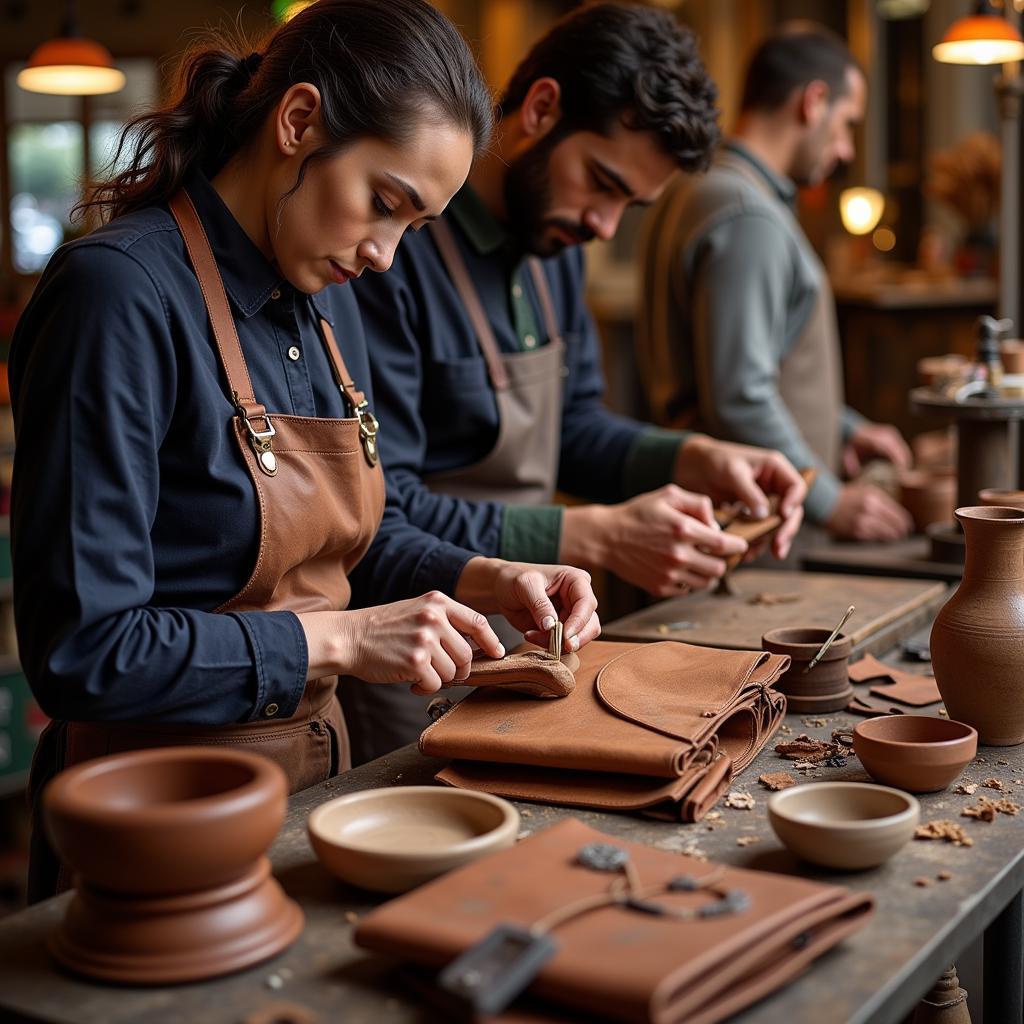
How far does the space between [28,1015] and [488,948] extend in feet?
1.45

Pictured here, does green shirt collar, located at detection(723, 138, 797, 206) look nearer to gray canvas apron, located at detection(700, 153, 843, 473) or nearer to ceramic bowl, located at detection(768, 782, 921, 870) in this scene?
gray canvas apron, located at detection(700, 153, 843, 473)

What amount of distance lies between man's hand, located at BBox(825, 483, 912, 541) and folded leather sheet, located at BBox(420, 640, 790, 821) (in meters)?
A: 1.70

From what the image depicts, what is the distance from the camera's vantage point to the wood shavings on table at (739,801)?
1760 mm

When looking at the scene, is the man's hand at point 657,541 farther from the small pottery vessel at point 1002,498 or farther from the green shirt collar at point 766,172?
the green shirt collar at point 766,172

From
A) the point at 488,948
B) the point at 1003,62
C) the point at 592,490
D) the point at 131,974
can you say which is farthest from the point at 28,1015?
the point at 1003,62

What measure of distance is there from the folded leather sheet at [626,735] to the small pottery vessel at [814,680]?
0.42 ft

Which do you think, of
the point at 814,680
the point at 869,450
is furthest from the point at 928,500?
the point at 814,680

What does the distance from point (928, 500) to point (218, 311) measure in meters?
2.46

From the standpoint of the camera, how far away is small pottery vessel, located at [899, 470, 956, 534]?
3.74 meters

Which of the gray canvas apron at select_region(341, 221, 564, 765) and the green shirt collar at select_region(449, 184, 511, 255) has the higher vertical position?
the green shirt collar at select_region(449, 184, 511, 255)

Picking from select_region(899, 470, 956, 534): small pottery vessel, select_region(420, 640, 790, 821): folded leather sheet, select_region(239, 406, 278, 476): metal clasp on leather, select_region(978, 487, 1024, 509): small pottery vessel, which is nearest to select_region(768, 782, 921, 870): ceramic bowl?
select_region(420, 640, 790, 821): folded leather sheet

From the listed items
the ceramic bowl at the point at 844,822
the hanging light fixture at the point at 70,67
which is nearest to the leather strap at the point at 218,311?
the ceramic bowl at the point at 844,822

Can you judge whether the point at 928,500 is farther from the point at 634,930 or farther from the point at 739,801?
the point at 634,930

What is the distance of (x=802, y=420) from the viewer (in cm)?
409
